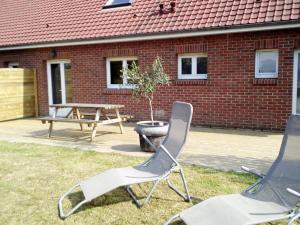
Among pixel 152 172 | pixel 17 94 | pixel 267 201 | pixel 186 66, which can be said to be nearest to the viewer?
pixel 267 201

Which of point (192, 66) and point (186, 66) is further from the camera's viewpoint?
point (186, 66)

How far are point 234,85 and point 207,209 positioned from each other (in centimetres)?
712

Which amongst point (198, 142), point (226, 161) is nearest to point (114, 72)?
point (198, 142)

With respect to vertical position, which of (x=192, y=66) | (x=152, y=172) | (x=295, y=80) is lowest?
(x=152, y=172)

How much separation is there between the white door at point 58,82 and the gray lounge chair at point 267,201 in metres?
11.2

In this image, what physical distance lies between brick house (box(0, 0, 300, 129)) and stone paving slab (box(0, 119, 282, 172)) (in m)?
0.91

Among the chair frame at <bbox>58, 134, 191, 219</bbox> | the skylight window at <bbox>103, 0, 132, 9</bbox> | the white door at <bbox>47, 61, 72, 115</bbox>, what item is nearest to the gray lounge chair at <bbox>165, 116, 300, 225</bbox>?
the chair frame at <bbox>58, 134, 191, 219</bbox>

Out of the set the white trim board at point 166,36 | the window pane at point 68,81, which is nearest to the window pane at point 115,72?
the white trim board at point 166,36

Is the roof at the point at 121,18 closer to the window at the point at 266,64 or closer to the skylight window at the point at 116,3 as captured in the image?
the skylight window at the point at 116,3

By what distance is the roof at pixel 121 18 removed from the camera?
989 cm

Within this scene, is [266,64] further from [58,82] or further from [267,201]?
[58,82]

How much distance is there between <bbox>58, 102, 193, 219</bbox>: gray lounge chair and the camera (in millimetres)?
4590

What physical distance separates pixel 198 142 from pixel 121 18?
621 cm

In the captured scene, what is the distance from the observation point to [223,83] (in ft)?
34.7
